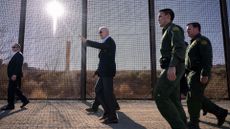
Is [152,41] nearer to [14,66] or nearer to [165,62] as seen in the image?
[14,66]

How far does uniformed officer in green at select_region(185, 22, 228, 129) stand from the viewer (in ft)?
15.3

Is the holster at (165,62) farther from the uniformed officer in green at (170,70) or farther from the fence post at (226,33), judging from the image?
the fence post at (226,33)

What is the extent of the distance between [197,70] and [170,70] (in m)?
1.28

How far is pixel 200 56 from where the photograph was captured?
489cm

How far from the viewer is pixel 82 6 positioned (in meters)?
10.0

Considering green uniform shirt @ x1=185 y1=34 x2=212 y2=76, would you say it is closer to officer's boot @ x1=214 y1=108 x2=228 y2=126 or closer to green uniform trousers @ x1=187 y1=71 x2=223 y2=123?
green uniform trousers @ x1=187 y1=71 x2=223 y2=123

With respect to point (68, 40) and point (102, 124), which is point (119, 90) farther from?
point (102, 124)

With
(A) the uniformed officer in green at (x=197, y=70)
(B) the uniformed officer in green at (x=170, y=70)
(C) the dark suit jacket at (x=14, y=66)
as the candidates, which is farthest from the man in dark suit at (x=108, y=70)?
(C) the dark suit jacket at (x=14, y=66)

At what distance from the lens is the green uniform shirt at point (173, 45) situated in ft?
12.6

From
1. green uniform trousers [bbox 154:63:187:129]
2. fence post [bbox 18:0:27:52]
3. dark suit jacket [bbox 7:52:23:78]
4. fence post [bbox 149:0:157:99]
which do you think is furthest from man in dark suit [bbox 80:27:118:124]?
fence post [bbox 18:0:27:52]

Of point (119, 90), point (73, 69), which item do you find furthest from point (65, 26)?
point (119, 90)

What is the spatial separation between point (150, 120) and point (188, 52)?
4.99 feet

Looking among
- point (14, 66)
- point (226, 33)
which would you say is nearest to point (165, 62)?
point (14, 66)

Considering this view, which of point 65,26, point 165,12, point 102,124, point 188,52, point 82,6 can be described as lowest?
point 102,124
